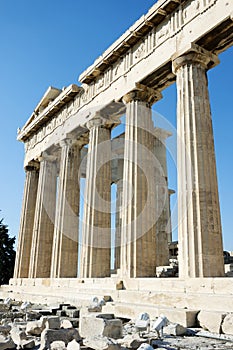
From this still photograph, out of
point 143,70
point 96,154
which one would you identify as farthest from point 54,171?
point 143,70

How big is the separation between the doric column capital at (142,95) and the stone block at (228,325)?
13212 mm

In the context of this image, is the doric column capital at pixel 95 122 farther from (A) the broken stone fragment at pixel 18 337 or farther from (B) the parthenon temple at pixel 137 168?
(A) the broken stone fragment at pixel 18 337

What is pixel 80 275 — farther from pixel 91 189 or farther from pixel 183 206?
pixel 183 206

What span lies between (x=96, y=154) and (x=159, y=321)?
14.8 m

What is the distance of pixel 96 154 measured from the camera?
71.2ft

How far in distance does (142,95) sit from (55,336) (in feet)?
47.3

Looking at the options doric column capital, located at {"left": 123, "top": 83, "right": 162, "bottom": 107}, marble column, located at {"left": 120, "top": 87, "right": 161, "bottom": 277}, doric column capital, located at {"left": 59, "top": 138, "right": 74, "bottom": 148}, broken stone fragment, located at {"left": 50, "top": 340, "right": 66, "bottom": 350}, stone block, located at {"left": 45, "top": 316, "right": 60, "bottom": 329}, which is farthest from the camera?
doric column capital, located at {"left": 59, "top": 138, "right": 74, "bottom": 148}

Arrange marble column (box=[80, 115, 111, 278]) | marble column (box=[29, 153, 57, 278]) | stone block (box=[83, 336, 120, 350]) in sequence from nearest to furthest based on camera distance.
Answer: stone block (box=[83, 336, 120, 350]) < marble column (box=[80, 115, 111, 278]) < marble column (box=[29, 153, 57, 278])

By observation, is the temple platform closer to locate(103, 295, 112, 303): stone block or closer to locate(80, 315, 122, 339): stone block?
locate(103, 295, 112, 303): stone block

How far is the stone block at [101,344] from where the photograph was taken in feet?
19.3

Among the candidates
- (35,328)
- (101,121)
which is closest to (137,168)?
(101,121)

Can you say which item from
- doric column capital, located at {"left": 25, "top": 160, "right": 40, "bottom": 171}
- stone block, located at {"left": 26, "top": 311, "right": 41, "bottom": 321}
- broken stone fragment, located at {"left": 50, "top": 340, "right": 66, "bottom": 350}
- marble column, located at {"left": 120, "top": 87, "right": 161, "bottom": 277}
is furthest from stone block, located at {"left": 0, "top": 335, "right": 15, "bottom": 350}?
doric column capital, located at {"left": 25, "top": 160, "right": 40, "bottom": 171}

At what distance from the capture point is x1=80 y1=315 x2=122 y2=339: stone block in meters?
7.46

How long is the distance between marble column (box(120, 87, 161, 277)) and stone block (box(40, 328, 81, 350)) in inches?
359
